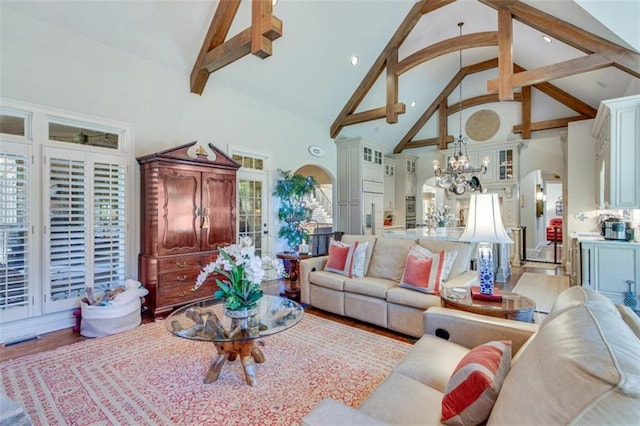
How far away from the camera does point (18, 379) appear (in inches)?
95.1

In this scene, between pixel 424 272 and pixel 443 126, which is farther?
pixel 443 126

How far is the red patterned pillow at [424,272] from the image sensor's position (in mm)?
3174

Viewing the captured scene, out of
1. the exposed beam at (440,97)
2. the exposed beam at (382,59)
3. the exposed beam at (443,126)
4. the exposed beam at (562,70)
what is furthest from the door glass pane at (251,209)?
the exposed beam at (443,126)

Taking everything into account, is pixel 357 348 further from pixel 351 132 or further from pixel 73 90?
pixel 351 132

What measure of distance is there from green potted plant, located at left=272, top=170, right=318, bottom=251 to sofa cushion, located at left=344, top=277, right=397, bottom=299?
7.37 feet

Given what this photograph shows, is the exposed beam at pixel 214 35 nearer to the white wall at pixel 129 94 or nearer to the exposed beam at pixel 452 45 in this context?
the white wall at pixel 129 94

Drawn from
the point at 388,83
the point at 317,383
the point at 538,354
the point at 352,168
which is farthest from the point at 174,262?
the point at 388,83

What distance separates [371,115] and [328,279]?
4285 mm

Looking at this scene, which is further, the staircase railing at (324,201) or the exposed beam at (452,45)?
the staircase railing at (324,201)

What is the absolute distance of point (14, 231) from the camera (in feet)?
10.7

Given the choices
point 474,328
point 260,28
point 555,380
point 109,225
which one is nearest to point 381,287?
point 474,328

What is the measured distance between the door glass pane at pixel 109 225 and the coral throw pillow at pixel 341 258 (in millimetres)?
2707

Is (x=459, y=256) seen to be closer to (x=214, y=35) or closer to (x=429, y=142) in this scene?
(x=214, y=35)

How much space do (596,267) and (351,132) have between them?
18.6 feet
